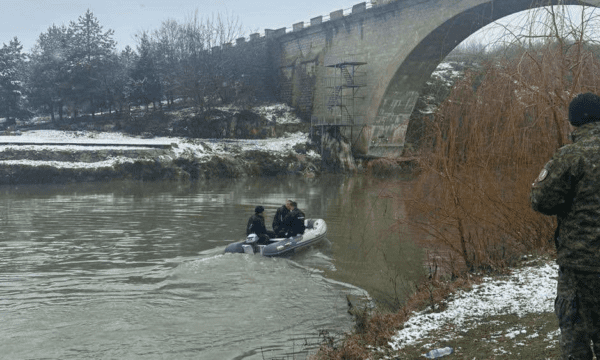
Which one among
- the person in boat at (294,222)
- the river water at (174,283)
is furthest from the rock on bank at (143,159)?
the person in boat at (294,222)

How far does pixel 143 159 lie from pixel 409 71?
56.9 feet

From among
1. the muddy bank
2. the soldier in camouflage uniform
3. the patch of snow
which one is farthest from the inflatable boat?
the patch of snow

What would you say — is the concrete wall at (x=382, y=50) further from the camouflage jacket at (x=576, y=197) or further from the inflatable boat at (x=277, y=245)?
the camouflage jacket at (x=576, y=197)

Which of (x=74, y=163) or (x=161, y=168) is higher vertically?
(x=74, y=163)

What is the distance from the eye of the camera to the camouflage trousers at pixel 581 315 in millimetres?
3215

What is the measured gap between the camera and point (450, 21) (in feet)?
97.3

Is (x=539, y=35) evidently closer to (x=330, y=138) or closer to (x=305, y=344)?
(x=305, y=344)

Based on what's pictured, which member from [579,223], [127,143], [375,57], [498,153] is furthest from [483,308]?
[127,143]

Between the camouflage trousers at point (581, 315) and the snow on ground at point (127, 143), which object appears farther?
the snow on ground at point (127, 143)

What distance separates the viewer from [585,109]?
11.1 feet

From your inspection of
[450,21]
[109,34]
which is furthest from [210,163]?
[109,34]

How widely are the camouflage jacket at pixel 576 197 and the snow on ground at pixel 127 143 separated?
3034 centimetres

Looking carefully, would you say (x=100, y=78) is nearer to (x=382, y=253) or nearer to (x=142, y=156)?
(x=142, y=156)

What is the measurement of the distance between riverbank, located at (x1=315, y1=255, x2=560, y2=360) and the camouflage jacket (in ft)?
3.99
